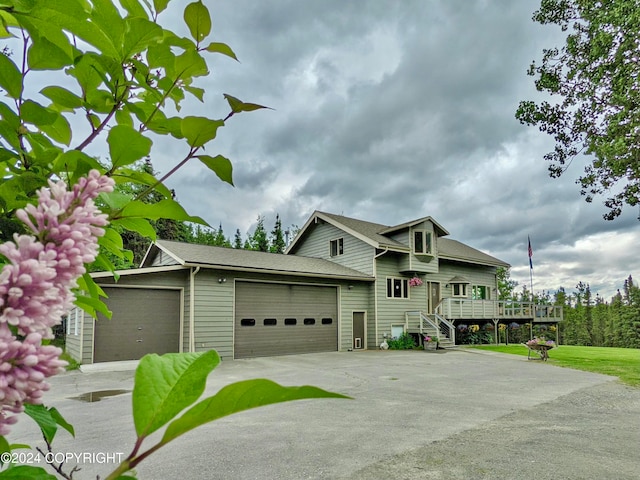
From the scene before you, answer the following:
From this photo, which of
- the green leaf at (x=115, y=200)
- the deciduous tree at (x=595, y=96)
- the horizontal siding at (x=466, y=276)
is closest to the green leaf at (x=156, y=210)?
the green leaf at (x=115, y=200)

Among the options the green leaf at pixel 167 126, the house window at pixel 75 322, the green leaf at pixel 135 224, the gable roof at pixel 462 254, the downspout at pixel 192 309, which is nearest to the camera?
the green leaf at pixel 135 224

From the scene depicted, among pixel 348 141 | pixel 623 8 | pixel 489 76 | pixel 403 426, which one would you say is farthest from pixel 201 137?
pixel 348 141

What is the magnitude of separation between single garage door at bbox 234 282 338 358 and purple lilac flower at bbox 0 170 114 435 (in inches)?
553

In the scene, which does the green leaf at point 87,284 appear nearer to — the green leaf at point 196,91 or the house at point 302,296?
the green leaf at point 196,91

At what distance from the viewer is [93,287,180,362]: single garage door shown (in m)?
11.7

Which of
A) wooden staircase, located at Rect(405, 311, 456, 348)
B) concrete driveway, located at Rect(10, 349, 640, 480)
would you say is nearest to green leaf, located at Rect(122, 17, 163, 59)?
concrete driveway, located at Rect(10, 349, 640, 480)

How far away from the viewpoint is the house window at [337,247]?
19594 mm

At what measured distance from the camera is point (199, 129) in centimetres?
72

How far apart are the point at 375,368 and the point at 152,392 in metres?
11.6

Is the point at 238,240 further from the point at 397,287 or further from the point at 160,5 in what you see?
the point at 160,5

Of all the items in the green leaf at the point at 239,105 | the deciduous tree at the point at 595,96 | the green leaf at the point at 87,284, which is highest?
the deciduous tree at the point at 595,96

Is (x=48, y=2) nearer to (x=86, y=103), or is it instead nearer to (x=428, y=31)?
(x=86, y=103)

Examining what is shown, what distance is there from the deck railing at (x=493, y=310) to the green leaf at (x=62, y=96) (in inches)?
780

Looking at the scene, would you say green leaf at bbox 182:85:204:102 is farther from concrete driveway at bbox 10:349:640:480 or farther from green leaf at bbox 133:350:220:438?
concrete driveway at bbox 10:349:640:480
